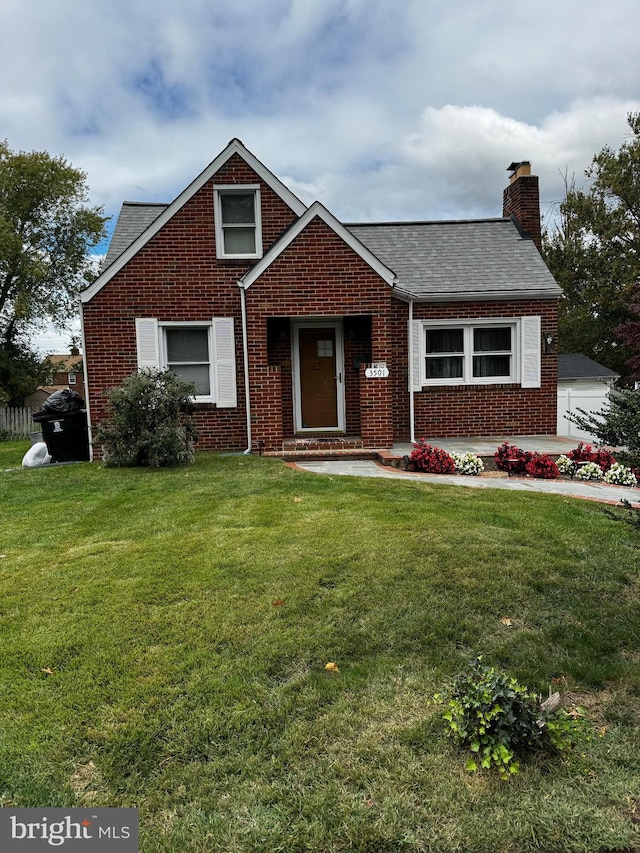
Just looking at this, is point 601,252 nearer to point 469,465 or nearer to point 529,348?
point 529,348

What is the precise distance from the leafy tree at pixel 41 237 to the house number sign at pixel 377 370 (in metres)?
24.4

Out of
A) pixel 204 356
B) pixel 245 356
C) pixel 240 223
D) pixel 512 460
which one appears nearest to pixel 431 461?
pixel 512 460

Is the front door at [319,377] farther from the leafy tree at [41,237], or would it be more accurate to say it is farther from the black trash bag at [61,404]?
the leafy tree at [41,237]

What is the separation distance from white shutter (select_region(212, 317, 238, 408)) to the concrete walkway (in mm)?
2605

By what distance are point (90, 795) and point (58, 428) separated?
9.25 meters

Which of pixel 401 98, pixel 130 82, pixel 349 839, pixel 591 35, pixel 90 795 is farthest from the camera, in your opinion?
pixel 401 98

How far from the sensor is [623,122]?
28.5 meters

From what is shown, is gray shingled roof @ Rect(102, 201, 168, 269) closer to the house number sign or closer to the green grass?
the house number sign

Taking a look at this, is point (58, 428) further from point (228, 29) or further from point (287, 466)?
point (228, 29)

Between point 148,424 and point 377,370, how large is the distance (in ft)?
13.6

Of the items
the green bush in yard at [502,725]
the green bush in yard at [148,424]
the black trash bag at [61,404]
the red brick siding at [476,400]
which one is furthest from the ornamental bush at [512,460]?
the black trash bag at [61,404]

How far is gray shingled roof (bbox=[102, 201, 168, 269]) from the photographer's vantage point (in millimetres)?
11602

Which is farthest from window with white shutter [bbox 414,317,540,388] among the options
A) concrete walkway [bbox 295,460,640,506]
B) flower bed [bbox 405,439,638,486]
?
concrete walkway [bbox 295,460,640,506]

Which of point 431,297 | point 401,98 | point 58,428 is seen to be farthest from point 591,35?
point 58,428
